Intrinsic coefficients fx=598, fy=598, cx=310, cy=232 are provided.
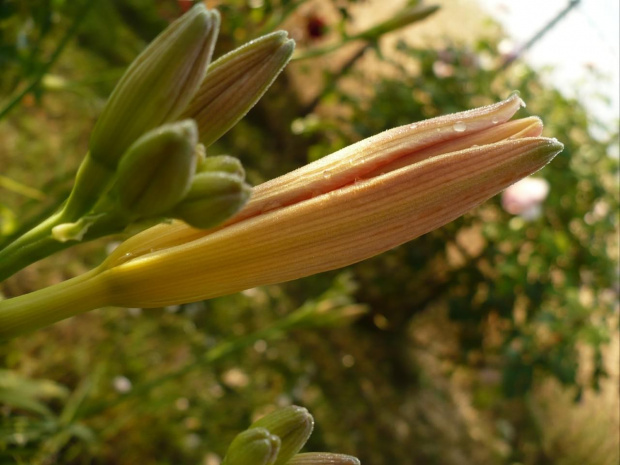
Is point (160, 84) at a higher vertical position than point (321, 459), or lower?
higher

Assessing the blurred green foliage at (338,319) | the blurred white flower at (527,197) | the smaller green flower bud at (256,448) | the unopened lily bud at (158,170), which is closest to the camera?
the unopened lily bud at (158,170)

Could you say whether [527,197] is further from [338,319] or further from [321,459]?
[321,459]

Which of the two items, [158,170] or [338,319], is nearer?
[158,170]

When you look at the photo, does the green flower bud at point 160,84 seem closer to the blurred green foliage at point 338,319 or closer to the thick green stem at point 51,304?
the thick green stem at point 51,304

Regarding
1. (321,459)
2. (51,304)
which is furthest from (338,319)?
(51,304)

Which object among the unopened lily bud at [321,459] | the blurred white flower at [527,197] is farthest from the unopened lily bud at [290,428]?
the blurred white flower at [527,197]
